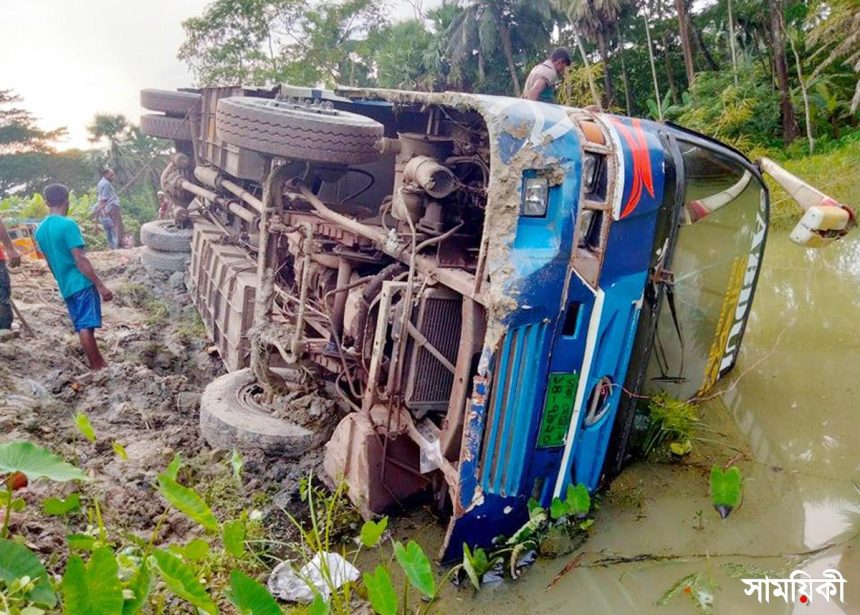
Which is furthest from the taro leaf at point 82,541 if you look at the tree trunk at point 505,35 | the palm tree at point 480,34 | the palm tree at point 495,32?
the tree trunk at point 505,35

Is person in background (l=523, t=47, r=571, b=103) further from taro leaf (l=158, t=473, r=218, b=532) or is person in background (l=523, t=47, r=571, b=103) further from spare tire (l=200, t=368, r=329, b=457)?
taro leaf (l=158, t=473, r=218, b=532)

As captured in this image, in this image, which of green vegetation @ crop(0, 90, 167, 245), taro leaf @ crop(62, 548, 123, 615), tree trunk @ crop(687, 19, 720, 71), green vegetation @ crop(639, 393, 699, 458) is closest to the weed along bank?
green vegetation @ crop(639, 393, 699, 458)

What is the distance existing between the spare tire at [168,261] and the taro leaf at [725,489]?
697cm

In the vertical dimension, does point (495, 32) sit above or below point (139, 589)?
above

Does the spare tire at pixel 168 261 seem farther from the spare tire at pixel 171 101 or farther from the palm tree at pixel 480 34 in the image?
the palm tree at pixel 480 34

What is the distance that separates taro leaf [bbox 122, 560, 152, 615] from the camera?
1864 millimetres

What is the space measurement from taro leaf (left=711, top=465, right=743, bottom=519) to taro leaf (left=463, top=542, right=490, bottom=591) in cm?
121

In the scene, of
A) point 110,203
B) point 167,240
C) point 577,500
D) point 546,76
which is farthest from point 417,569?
point 110,203

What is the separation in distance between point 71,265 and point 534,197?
3.85 meters

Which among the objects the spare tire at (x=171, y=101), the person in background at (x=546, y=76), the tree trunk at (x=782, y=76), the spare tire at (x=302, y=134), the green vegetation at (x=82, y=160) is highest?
the tree trunk at (x=782, y=76)

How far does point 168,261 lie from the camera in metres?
8.37

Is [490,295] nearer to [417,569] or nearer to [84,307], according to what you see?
[417,569]

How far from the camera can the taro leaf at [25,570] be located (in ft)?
6.14

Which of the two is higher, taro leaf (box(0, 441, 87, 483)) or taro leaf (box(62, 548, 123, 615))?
taro leaf (box(0, 441, 87, 483))
